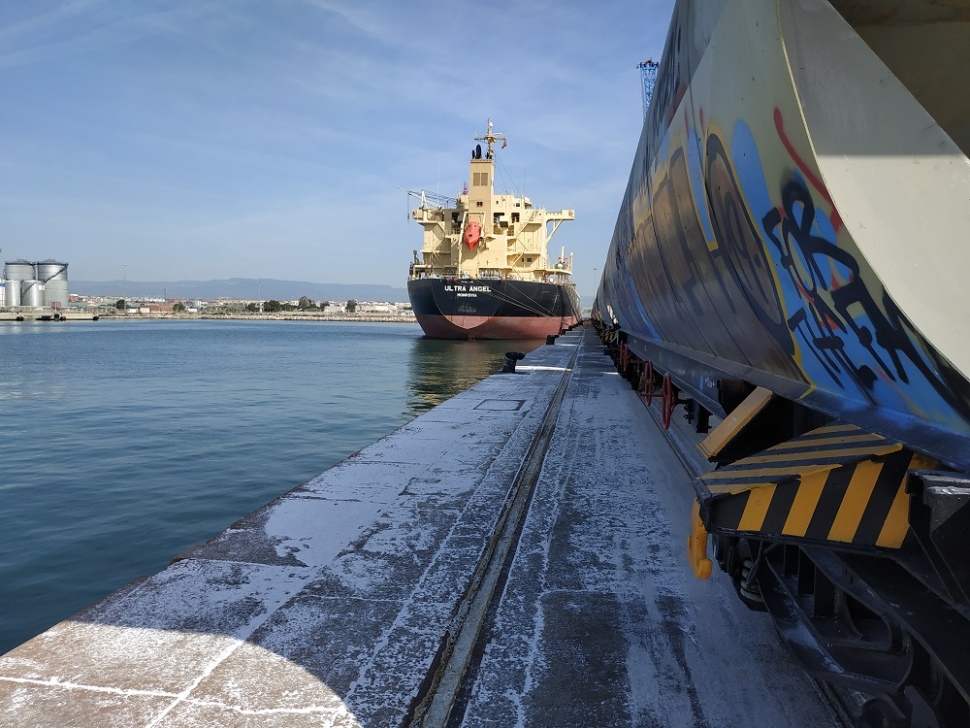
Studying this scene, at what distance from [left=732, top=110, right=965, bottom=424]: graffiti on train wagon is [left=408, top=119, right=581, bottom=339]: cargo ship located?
39932 mm

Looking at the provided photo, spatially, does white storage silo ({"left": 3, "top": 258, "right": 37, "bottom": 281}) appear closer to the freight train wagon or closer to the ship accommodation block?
the ship accommodation block

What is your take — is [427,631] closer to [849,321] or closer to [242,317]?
[849,321]

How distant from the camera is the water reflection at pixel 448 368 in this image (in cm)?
2016

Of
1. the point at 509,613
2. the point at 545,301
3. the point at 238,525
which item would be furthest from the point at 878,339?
the point at 545,301

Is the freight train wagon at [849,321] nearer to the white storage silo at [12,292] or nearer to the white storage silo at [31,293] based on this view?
the white storage silo at [31,293]

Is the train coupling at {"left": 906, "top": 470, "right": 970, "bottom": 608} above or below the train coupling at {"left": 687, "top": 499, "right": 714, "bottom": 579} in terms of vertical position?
above

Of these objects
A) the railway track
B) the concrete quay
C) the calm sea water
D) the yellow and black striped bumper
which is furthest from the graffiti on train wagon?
the calm sea water

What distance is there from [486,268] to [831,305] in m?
44.3

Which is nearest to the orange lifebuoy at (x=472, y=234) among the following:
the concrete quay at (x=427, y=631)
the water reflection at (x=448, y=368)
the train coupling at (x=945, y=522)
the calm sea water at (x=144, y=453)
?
the water reflection at (x=448, y=368)

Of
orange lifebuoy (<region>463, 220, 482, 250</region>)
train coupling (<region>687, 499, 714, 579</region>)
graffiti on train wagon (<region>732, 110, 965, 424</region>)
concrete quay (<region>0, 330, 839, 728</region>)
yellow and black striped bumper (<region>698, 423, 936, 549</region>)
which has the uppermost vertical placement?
orange lifebuoy (<region>463, 220, 482, 250</region>)

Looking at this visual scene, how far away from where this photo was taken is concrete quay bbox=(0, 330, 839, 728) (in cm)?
295

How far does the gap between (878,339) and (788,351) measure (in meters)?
1.12

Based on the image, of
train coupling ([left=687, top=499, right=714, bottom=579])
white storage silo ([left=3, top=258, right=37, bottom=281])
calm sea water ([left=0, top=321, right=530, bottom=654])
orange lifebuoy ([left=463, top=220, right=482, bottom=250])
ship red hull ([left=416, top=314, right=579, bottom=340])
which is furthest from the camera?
white storage silo ([left=3, top=258, right=37, bottom=281])

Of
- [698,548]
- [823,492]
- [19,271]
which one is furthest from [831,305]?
[19,271]
